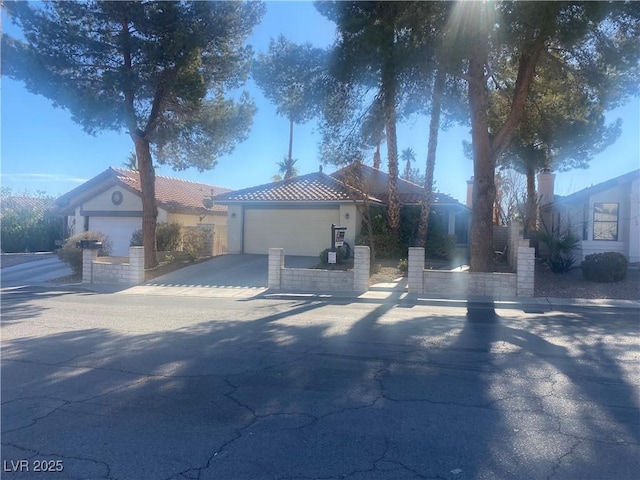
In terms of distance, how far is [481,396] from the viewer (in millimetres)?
6273

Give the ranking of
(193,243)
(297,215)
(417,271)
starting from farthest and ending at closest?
1. (297,215)
2. (193,243)
3. (417,271)

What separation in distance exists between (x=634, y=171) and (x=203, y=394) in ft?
71.8

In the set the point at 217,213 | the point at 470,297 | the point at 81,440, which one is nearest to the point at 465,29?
the point at 470,297

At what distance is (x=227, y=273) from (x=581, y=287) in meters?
13.0

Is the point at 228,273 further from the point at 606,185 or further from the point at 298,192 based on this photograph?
the point at 606,185

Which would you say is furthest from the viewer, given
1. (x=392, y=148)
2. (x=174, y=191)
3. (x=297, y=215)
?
(x=174, y=191)

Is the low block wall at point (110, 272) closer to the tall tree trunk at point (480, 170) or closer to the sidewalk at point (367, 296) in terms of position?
the sidewalk at point (367, 296)

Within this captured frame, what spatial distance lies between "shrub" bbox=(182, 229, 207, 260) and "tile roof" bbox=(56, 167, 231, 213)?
4326 millimetres

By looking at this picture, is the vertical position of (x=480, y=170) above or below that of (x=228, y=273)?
above

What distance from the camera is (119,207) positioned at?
3167cm

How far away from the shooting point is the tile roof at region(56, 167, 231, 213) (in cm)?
3106

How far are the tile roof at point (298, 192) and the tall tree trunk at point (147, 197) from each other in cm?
564

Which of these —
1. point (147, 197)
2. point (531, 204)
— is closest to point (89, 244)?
point (147, 197)

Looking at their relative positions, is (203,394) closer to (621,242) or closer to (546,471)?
(546,471)
